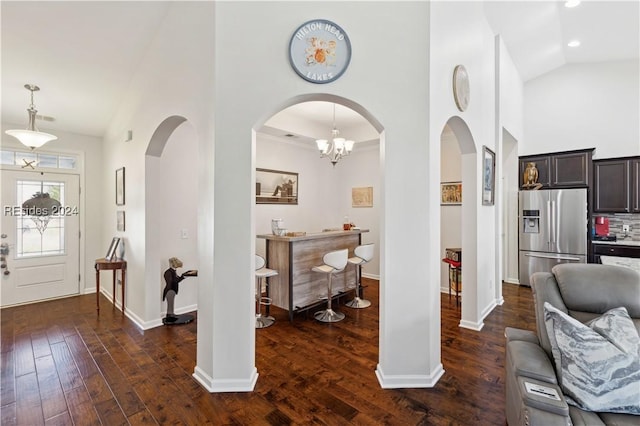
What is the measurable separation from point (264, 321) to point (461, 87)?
3.51 metres

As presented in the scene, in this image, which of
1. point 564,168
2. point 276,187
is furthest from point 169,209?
point 564,168

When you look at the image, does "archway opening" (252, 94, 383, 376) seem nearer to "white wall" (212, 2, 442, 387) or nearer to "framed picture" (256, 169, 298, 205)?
"framed picture" (256, 169, 298, 205)

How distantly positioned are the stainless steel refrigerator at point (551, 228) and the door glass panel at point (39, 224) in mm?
8164

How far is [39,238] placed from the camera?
4.71 metres

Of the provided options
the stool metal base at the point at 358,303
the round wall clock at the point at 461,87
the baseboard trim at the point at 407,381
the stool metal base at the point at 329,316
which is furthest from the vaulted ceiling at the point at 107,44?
the baseboard trim at the point at 407,381

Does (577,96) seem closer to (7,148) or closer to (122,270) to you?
(122,270)

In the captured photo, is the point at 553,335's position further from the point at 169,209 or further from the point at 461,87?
the point at 169,209

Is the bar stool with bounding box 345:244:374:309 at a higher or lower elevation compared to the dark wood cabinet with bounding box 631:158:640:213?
lower

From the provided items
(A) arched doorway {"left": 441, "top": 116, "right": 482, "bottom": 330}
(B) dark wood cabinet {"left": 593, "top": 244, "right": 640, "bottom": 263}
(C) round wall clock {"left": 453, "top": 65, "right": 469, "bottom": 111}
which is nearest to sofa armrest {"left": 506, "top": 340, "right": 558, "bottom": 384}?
(A) arched doorway {"left": 441, "top": 116, "right": 482, "bottom": 330}

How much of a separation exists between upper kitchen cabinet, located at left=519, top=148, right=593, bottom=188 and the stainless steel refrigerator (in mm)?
269

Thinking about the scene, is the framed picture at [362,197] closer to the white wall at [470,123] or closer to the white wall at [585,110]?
the white wall at [470,123]

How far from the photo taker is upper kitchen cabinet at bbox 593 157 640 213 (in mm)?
4738

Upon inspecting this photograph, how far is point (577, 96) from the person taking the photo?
17.6 ft

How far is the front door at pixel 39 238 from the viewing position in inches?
175
